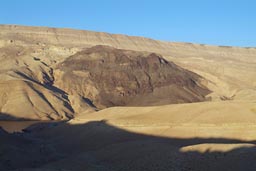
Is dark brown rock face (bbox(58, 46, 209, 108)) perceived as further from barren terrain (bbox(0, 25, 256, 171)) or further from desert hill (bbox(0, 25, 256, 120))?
desert hill (bbox(0, 25, 256, 120))

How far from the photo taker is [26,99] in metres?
56.2

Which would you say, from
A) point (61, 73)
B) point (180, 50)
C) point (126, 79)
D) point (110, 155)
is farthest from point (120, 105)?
point (180, 50)

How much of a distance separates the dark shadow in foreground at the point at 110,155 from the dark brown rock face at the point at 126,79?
91.1ft

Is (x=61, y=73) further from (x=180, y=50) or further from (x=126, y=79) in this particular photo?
(x=180, y=50)

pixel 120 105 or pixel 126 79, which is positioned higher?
pixel 126 79

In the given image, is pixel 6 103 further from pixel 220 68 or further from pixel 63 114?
pixel 220 68

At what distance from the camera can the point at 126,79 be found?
69000mm

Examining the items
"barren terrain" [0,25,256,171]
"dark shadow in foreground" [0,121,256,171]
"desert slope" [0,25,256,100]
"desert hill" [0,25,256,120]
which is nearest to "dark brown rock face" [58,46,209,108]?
"barren terrain" [0,25,256,171]

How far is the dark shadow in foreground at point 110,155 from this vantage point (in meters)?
18.7

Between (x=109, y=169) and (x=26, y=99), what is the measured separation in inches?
1470

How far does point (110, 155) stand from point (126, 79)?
45409mm

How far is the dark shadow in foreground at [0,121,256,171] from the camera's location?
18688 millimetres

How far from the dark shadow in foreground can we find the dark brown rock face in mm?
27776

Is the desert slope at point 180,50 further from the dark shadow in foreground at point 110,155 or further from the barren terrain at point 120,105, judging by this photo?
the dark shadow in foreground at point 110,155
